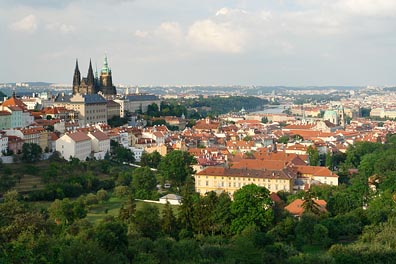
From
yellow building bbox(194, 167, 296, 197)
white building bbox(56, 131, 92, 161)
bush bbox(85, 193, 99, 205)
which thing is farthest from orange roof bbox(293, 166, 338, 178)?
white building bbox(56, 131, 92, 161)

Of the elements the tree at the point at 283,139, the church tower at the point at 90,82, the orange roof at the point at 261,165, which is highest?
the church tower at the point at 90,82

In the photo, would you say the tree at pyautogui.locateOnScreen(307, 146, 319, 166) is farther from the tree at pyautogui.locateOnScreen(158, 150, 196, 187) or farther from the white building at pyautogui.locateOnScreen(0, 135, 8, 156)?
the white building at pyautogui.locateOnScreen(0, 135, 8, 156)

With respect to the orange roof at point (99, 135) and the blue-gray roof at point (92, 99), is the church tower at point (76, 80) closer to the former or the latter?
the blue-gray roof at point (92, 99)

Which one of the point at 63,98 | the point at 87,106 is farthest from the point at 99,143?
the point at 63,98

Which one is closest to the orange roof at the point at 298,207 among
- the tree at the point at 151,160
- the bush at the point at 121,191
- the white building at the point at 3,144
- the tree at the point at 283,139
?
the bush at the point at 121,191

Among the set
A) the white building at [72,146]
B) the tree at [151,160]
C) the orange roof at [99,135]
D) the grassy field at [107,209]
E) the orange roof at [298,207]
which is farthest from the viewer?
the orange roof at [99,135]

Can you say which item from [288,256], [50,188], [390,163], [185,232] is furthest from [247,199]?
→ [390,163]

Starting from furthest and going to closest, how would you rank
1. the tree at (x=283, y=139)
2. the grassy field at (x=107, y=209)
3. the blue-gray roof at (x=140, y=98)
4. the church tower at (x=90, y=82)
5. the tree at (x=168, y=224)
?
the blue-gray roof at (x=140, y=98) → the church tower at (x=90, y=82) → the tree at (x=283, y=139) → the grassy field at (x=107, y=209) → the tree at (x=168, y=224)
